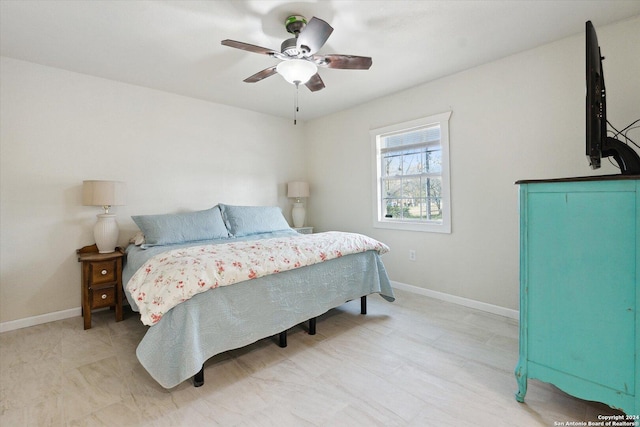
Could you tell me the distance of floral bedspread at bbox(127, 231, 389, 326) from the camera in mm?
1684

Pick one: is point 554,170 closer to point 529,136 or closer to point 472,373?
point 529,136

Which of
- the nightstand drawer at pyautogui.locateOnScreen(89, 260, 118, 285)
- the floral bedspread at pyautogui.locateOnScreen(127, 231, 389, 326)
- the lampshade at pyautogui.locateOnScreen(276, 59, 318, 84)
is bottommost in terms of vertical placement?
the nightstand drawer at pyautogui.locateOnScreen(89, 260, 118, 285)

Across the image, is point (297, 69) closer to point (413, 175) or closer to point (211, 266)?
point (211, 266)

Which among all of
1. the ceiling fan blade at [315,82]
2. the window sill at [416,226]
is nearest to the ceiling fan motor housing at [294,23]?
the ceiling fan blade at [315,82]

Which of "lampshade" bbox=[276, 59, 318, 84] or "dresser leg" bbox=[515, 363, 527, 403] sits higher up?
"lampshade" bbox=[276, 59, 318, 84]

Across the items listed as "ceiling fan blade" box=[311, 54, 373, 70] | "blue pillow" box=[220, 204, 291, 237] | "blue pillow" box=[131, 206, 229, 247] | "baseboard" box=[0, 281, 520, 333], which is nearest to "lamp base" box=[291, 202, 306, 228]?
"blue pillow" box=[220, 204, 291, 237]

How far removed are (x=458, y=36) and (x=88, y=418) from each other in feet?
11.6

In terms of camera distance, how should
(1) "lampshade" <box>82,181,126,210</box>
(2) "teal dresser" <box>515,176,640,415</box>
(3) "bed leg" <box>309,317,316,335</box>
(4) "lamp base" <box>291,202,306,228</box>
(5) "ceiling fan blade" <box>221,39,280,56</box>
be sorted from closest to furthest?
(2) "teal dresser" <box>515,176,640,415</box> < (5) "ceiling fan blade" <box>221,39,280,56</box> < (3) "bed leg" <box>309,317,316,335</box> < (1) "lampshade" <box>82,181,126,210</box> < (4) "lamp base" <box>291,202,306,228</box>

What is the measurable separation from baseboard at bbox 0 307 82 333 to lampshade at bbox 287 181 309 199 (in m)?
2.84

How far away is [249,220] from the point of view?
3475mm

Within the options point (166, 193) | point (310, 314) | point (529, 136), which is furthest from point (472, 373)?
point (166, 193)

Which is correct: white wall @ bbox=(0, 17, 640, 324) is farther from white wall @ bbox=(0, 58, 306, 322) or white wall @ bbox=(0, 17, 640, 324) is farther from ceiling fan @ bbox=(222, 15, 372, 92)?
ceiling fan @ bbox=(222, 15, 372, 92)

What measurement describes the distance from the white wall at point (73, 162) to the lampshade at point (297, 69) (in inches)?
79.4

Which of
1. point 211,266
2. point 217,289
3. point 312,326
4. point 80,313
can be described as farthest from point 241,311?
point 80,313
